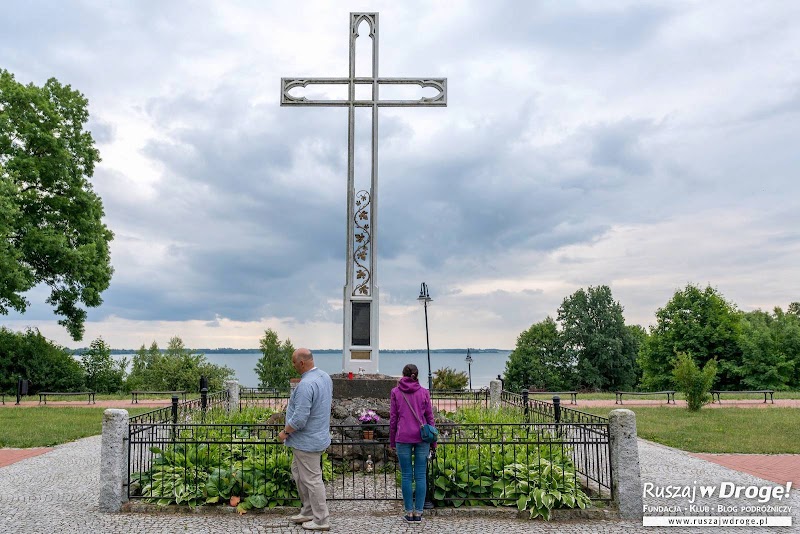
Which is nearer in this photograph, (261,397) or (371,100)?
(371,100)

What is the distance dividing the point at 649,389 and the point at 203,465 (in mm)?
37131

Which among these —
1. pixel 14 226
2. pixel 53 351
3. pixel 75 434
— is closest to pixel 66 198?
pixel 14 226

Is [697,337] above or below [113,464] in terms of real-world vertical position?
above

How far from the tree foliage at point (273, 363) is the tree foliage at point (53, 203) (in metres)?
17.7

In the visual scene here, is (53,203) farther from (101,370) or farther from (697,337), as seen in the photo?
(697,337)

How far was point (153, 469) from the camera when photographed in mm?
7758

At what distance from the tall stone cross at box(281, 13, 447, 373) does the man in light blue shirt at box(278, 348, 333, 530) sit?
390 centimetres

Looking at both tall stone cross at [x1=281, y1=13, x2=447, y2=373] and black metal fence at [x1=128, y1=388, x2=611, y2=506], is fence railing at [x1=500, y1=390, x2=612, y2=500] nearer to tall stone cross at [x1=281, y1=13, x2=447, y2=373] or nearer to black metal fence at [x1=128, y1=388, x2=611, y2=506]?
black metal fence at [x1=128, y1=388, x2=611, y2=506]

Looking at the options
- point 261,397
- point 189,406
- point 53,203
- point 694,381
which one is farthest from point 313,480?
point 53,203

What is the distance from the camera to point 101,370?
29.3m

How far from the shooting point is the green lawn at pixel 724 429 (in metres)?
12.0

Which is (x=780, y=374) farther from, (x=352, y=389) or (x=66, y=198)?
(x=66, y=198)

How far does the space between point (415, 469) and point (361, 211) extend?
524 cm

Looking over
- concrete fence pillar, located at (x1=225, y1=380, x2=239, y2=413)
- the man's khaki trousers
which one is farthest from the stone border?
concrete fence pillar, located at (x1=225, y1=380, x2=239, y2=413)
